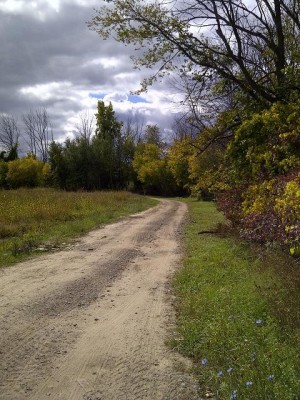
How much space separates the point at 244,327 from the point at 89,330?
210cm

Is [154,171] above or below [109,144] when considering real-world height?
below

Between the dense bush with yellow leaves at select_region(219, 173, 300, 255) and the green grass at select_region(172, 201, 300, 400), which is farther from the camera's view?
the dense bush with yellow leaves at select_region(219, 173, 300, 255)

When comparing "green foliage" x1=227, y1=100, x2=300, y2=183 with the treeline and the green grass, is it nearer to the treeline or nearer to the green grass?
the green grass

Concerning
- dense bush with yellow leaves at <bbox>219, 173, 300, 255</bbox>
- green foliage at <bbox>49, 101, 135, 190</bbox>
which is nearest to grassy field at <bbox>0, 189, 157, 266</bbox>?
dense bush with yellow leaves at <bbox>219, 173, 300, 255</bbox>

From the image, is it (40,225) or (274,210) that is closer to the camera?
(274,210)

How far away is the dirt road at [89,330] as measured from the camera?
4.22m

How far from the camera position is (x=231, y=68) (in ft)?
46.3

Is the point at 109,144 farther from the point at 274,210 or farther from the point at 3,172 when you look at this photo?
the point at 274,210

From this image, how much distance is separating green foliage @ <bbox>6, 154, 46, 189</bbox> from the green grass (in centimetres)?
6003

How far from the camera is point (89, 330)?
19.1 ft

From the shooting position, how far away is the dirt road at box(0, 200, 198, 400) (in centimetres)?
422

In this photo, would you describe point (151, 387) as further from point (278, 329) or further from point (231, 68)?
point (231, 68)

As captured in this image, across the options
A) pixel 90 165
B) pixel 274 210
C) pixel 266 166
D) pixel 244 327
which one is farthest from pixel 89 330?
pixel 90 165

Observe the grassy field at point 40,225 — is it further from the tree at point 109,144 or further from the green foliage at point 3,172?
the green foliage at point 3,172
